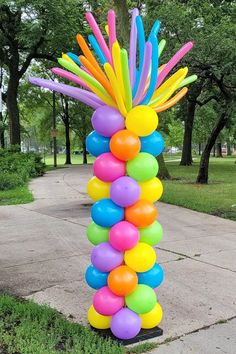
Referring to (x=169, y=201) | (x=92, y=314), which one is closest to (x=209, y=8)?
(x=169, y=201)

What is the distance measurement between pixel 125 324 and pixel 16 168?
681 inches

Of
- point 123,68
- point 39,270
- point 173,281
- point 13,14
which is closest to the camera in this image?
point 123,68

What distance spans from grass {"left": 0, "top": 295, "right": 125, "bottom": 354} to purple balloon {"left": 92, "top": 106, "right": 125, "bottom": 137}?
165 cm

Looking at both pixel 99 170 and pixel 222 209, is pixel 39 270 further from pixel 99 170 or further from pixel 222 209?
pixel 222 209

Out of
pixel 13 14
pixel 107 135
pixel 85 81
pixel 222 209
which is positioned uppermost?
pixel 13 14

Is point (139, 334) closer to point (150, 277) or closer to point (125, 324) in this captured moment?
point (125, 324)

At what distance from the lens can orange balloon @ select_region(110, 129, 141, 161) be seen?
350 cm

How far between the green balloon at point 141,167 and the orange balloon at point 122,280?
73cm

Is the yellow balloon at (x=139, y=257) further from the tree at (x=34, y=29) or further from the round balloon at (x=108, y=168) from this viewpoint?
the tree at (x=34, y=29)

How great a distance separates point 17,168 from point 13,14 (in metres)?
10.1

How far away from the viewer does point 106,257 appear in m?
3.63

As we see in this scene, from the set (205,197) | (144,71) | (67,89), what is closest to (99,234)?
(67,89)

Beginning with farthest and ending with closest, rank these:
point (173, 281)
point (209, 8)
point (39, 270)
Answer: point (209, 8)
point (39, 270)
point (173, 281)

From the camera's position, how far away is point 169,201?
12258 mm
